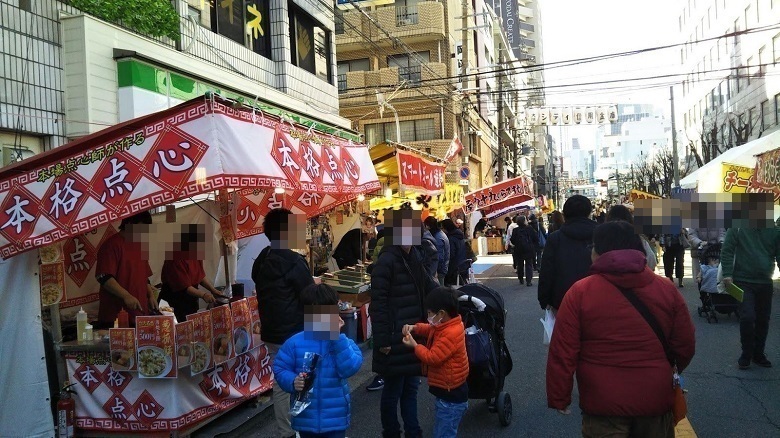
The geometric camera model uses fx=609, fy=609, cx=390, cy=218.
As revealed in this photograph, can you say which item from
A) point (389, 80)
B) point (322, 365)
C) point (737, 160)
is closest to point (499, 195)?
point (737, 160)

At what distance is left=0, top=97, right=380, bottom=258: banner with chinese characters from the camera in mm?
4586

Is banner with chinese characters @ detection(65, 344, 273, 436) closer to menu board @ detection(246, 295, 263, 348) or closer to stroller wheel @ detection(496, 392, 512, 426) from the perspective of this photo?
menu board @ detection(246, 295, 263, 348)

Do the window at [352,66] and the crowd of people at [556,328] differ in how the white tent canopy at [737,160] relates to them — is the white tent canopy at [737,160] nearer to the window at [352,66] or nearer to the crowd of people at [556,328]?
the crowd of people at [556,328]

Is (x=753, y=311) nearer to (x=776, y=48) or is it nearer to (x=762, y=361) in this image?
(x=762, y=361)

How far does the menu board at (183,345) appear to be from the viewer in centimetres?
528

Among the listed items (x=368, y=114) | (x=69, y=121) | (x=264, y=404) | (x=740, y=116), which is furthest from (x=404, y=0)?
(x=264, y=404)

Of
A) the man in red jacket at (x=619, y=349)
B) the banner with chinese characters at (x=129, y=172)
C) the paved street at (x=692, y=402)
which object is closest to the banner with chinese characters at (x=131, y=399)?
the paved street at (x=692, y=402)

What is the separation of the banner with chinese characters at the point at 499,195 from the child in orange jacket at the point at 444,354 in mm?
16219

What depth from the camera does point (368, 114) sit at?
102 feet

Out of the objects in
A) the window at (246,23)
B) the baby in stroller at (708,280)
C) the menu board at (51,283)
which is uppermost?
the window at (246,23)

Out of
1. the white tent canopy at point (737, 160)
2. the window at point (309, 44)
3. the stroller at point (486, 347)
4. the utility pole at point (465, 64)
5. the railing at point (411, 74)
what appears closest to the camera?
the stroller at point (486, 347)

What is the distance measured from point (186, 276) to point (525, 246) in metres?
10.6

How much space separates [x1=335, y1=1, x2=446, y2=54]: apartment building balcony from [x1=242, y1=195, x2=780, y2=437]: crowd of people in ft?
86.6

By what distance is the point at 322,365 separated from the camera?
372cm
